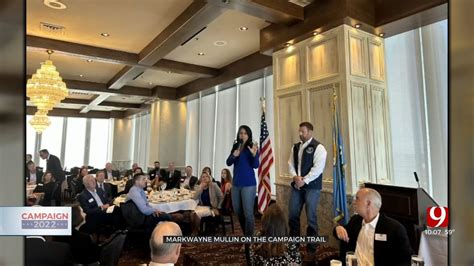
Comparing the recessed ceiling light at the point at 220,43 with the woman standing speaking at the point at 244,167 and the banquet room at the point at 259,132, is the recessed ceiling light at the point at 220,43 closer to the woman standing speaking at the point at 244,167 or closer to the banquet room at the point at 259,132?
the banquet room at the point at 259,132

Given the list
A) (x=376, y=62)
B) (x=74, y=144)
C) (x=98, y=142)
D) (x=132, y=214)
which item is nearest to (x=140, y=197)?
(x=132, y=214)

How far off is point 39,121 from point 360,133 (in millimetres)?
2675

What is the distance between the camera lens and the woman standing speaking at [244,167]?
2375mm

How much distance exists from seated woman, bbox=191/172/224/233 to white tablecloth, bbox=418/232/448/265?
2560 mm

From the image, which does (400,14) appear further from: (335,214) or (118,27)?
(118,27)

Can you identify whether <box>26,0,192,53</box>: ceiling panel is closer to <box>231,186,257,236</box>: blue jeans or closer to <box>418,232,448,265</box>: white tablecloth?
<box>231,186,257,236</box>: blue jeans

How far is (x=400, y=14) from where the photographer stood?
254cm

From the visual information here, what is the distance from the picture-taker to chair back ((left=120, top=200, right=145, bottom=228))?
105 inches

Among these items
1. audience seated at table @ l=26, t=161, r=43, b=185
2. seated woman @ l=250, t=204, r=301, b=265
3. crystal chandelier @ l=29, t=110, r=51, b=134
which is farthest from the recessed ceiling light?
audience seated at table @ l=26, t=161, r=43, b=185

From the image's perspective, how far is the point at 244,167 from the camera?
241 centimetres

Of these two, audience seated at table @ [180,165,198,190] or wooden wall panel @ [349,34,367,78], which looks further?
audience seated at table @ [180,165,198,190]

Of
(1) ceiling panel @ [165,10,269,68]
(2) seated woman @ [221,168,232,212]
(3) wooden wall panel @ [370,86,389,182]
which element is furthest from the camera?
(1) ceiling panel @ [165,10,269,68]

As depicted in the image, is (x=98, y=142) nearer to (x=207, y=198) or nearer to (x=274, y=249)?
(x=274, y=249)

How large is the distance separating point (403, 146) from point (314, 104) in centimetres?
113
